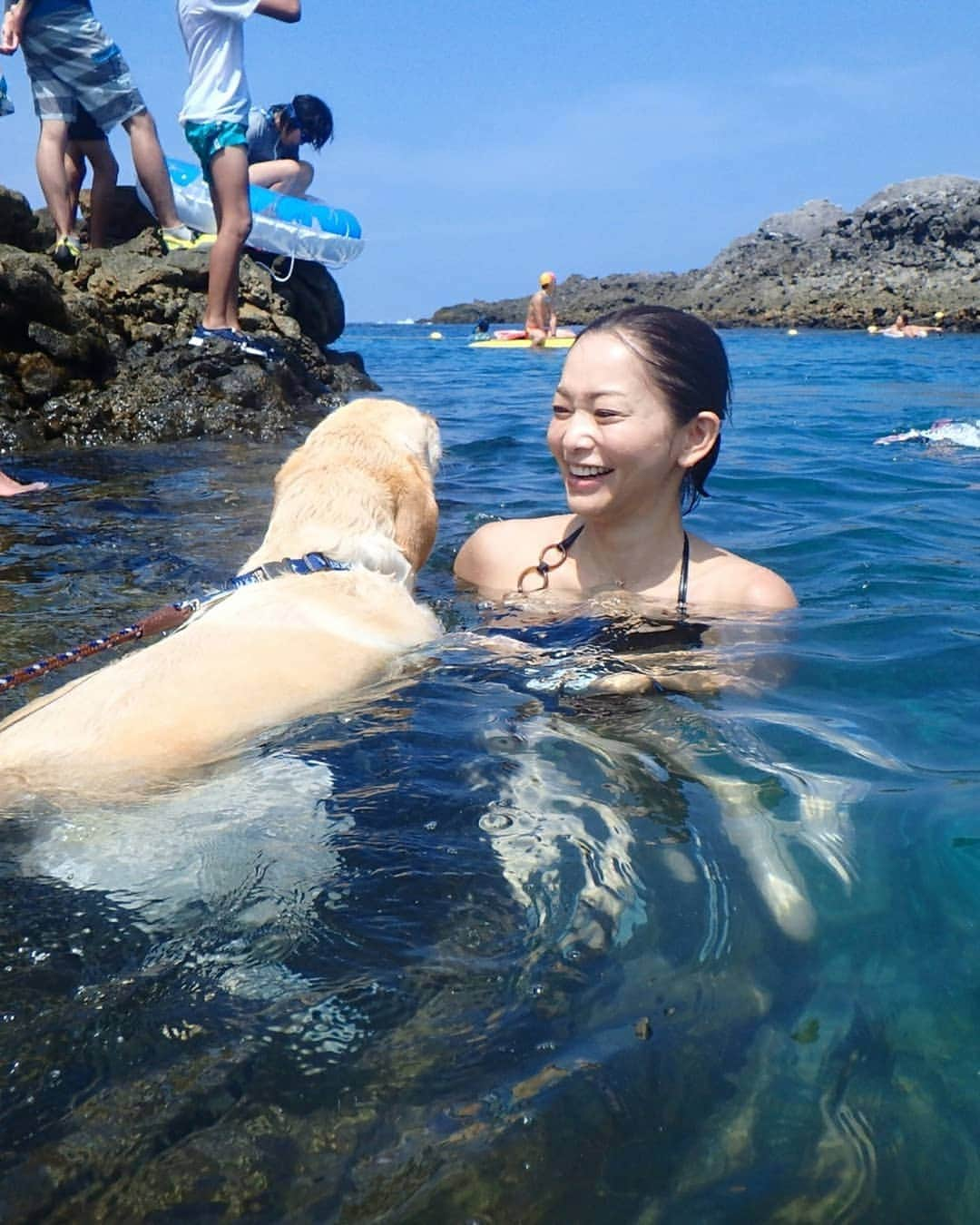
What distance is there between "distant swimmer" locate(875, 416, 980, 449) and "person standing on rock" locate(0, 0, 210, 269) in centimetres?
722

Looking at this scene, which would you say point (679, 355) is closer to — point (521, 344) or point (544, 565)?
point (544, 565)

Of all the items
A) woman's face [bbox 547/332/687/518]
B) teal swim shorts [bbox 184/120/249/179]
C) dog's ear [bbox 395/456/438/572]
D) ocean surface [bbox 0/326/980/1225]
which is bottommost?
ocean surface [bbox 0/326/980/1225]

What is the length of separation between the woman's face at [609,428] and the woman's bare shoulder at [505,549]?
62 centimetres

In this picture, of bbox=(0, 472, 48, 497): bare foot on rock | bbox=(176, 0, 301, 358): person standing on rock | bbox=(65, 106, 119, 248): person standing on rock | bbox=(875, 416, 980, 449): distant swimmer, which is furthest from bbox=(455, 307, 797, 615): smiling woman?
bbox=(65, 106, 119, 248): person standing on rock

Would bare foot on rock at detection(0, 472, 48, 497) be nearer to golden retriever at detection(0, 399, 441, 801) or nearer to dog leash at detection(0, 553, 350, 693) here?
golden retriever at detection(0, 399, 441, 801)

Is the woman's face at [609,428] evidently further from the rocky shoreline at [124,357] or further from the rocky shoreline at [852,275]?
the rocky shoreline at [852,275]

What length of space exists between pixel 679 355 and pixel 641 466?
426 millimetres

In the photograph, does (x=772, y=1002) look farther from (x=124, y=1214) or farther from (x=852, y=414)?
(x=852, y=414)

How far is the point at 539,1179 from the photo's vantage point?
1.58 metres

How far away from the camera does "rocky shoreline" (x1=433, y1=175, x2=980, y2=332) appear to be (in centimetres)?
5000

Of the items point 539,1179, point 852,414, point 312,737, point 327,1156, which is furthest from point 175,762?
point 852,414

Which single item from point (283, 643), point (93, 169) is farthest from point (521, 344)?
point (283, 643)

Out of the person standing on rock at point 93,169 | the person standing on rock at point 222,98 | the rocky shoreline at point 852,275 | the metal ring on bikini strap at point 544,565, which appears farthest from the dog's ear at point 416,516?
the rocky shoreline at point 852,275

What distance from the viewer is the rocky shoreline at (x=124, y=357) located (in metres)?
8.96
